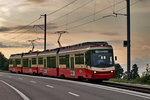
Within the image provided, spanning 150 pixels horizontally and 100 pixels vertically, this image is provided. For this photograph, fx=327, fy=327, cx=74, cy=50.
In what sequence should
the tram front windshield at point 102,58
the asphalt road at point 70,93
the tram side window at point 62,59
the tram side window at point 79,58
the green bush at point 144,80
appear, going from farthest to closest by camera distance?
1. the tram side window at point 62,59
2. the tram side window at point 79,58
3. the tram front windshield at point 102,58
4. the green bush at point 144,80
5. the asphalt road at point 70,93

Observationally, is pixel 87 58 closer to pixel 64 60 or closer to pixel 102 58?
pixel 102 58

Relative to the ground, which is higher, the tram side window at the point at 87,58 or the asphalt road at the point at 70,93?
the tram side window at the point at 87,58

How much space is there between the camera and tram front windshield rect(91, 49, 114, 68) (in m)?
27.2

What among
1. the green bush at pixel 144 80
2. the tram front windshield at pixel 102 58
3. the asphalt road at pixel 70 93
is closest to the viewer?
the asphalt road at pixel 70 93

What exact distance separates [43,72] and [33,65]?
5.67m

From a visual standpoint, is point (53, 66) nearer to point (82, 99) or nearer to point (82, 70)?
point (82, 70)

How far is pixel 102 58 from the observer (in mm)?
27609

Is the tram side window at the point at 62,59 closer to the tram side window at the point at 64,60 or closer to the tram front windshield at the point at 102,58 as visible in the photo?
the tram side window at the point at 64,60

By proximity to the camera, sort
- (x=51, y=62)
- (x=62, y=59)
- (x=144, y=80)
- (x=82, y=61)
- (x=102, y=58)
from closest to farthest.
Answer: (x=144, y=80)
(x=102, y=58)
(x=82, y=61)
(x=62, y=59)
(x=51, y=62)

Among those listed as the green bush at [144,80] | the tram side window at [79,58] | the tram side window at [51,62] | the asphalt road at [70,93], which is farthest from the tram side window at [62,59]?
the asphalt road at [70,93]

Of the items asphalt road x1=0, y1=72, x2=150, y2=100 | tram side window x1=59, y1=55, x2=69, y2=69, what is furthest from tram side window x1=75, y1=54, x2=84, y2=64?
asphalt road x1=0, y1=72, x2=150, y2=100

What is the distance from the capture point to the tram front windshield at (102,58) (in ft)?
89.2

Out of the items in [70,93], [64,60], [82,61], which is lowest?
[70,93]

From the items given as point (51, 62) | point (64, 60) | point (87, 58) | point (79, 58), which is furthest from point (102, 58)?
point (51, 62)
